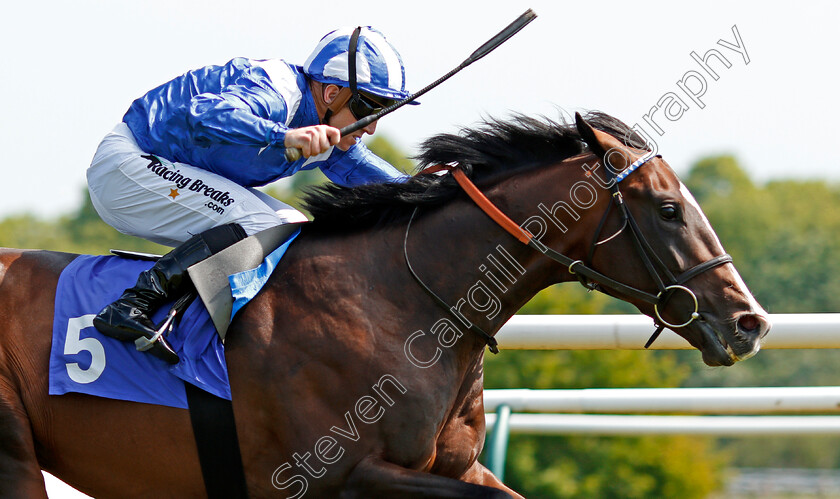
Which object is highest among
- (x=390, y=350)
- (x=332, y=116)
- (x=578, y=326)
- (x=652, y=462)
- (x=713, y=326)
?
(x=332, y=116)

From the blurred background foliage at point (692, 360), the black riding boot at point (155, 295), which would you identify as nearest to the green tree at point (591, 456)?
the blurred background foliage at point (692, 360)

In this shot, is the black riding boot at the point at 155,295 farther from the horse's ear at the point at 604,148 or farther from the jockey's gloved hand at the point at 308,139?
the horse's ear at the point at 604,148

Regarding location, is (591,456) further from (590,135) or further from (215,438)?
(215,438)

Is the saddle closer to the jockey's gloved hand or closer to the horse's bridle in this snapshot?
the jockey's gloved hand

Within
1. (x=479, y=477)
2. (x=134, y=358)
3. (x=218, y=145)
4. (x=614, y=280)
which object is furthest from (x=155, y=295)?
(x=614, y=280)

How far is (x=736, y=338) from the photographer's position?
10.7 feet

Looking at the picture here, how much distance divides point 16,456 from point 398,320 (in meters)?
1.37

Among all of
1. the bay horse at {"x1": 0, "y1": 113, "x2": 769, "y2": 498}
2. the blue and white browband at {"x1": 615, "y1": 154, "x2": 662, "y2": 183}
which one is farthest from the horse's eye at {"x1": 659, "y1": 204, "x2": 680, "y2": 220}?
the blue and white browband at {"x1": 615, "y1": 154, "x2": 662, "y2": 183}

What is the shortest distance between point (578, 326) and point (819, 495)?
33.8 meters

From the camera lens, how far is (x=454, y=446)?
3.57 metres

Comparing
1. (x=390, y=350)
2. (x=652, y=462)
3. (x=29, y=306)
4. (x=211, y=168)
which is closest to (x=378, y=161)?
(x=211, y=168)

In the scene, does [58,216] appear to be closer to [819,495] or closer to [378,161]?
[819,495]

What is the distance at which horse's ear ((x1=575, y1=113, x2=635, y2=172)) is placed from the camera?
11.2ft

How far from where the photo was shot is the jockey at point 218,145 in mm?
3367
